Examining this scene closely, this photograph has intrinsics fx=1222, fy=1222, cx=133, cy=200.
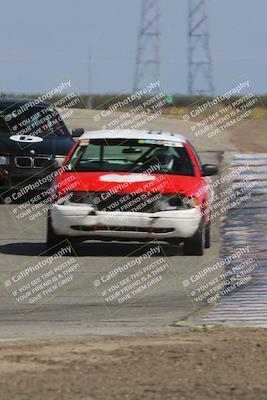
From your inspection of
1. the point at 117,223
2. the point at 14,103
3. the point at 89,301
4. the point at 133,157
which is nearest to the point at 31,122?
the point at 14,103

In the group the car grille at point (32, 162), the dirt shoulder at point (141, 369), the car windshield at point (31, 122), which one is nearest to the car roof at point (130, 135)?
the car grille at point (32, 162)

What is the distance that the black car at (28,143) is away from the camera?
19.4 meters

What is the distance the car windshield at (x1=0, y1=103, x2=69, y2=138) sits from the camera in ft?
66.8

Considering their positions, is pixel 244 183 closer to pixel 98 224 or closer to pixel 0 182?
pixel 0 182

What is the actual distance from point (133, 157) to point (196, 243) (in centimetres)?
139

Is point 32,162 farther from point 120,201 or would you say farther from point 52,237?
point 120,201

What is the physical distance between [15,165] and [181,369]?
12.6 m

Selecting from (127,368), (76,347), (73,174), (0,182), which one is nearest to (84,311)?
(76,347)

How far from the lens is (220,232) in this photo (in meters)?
16.5

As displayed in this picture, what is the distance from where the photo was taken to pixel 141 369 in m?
7.11

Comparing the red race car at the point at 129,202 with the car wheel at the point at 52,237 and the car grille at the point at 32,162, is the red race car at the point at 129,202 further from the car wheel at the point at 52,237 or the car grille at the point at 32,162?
the car grille at the point at 32,162

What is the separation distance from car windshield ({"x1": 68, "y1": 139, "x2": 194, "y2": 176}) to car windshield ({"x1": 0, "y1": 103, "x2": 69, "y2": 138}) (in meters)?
5.66

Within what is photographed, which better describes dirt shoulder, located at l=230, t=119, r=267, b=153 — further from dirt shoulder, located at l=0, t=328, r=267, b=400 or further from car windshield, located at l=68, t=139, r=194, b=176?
dirt shoulder, located at l=0, t=328, r=267, b=400

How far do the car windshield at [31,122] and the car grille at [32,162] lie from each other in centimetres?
82
